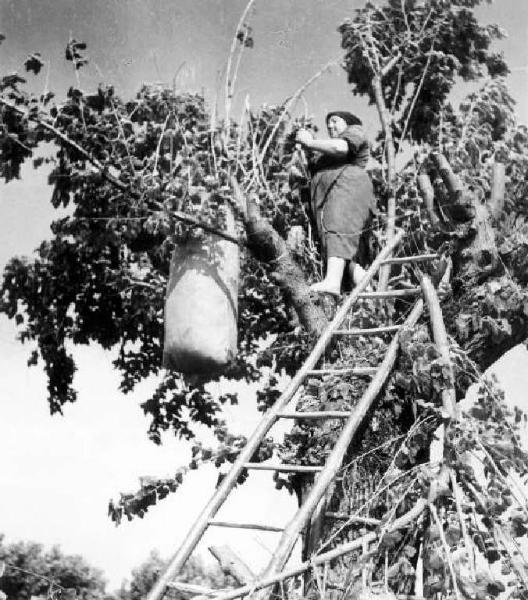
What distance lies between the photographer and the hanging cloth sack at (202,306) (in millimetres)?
5387

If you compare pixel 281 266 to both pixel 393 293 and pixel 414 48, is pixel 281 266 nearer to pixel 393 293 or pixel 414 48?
Result: pixel 393 293

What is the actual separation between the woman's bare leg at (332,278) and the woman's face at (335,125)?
118 cm

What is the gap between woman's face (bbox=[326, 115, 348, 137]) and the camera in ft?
23.7

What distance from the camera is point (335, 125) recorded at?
7246 mm

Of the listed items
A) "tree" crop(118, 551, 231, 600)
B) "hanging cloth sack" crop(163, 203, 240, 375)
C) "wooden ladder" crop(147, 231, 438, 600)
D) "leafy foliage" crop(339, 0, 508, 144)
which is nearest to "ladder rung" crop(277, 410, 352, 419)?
"wooden ladder" crop(147, 231, 438, 600)

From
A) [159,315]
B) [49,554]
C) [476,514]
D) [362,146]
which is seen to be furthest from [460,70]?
[49,554]

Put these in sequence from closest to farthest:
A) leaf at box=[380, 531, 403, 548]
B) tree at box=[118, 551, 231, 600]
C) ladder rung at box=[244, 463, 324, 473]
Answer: leaf at box=[380, 531, 403, 548] < ladder rung at box=[244, 463, 324, 473] < tree at box=[118, 551, 231, 600]

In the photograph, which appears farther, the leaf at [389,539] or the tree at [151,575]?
the tree at [151,575]

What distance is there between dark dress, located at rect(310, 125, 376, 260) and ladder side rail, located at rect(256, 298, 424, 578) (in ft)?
5.08

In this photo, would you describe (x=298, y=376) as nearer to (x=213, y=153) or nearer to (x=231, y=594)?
(x=231, y=594)

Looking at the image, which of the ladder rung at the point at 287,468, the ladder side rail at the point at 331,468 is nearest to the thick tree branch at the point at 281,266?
the ladder side rail at the point at 331,468

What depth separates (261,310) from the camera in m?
9.28

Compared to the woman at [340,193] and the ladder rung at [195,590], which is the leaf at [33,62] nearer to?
the woman at [340,193]

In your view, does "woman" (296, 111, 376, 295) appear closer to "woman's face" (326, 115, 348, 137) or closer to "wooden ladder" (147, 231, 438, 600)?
"woman's face" (326, 115, 348, 137)
